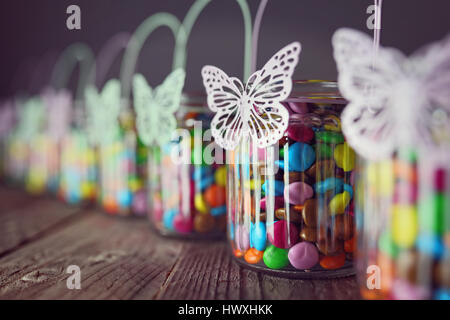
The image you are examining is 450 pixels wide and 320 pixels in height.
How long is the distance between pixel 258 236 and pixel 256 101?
0.20 m

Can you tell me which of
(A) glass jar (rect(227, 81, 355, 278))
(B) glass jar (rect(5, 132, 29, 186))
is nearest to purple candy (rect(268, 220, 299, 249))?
(A) glass jar (rect(227, 81, 355, 278))

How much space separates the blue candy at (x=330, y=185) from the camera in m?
0.59

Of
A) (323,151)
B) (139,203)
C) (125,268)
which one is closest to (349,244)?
(323,151)

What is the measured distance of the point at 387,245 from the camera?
0.47 meters

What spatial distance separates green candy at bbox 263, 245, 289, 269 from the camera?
600 millimetres

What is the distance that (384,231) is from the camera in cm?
48

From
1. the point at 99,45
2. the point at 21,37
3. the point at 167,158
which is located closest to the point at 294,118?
the point at 167,158

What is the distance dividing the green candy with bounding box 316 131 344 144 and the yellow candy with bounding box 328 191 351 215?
7 cm

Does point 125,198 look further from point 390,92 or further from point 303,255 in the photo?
point 390,92

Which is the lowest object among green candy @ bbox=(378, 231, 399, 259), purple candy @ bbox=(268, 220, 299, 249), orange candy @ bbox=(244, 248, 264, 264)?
orange candy @ bbox=(244, 248, 264, 264)

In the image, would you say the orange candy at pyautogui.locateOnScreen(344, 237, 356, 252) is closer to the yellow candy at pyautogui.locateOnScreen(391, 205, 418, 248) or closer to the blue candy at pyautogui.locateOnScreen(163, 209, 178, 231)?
the yellow candy at pyautogui.locateOnScreen(391, 205, 418, 248)

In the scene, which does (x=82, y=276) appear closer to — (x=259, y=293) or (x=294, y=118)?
(x=259, y=293)

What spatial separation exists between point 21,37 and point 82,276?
1720 millimetres

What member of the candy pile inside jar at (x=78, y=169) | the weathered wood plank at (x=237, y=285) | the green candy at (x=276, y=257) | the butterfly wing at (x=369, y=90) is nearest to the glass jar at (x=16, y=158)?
the candy pile inside jar at (x=78, y=169)
